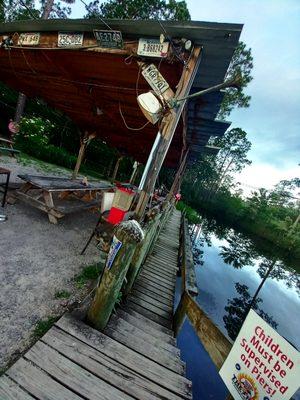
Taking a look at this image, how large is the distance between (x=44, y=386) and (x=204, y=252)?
14.0m

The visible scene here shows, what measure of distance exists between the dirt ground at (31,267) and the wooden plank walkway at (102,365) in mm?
420

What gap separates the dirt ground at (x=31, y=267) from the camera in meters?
2.60

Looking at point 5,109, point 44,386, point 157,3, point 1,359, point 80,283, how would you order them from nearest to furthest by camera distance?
point 44,386 → point 1,359 → point 80,283 → point 157,3 → point 5,109

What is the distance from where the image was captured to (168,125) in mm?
3557

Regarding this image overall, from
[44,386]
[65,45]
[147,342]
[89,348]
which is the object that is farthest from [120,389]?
[65,45]

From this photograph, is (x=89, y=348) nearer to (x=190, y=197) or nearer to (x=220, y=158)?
(x=190, y=197)

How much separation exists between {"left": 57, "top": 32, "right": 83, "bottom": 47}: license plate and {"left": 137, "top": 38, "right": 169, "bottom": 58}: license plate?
1216 millimetres

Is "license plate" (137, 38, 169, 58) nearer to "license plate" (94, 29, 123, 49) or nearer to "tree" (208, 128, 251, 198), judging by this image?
"license plate" (94, 29, 123, 49)

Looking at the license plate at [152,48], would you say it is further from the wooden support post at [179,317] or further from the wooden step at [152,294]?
the wooden step at [152,294]

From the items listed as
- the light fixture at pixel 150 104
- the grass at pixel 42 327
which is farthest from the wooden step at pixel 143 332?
the light fixture at pixel 150 104

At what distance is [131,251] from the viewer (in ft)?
8.41

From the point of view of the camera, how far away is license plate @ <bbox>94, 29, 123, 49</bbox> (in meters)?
3.54

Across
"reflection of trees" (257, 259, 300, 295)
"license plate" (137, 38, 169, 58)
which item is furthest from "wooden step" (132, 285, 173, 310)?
"reflection of trees" (257, 259, 300, 295)

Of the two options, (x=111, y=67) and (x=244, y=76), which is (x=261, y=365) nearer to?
(x=111, y=67)
